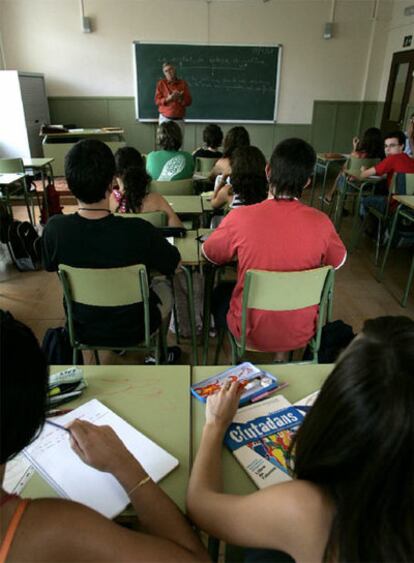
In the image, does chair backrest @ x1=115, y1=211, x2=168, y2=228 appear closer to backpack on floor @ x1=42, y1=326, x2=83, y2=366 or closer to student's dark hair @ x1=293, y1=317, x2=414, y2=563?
backpack on floor @ x1=42, y1=326, x2=83, y2=366

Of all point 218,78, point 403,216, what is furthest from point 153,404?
point 218,78

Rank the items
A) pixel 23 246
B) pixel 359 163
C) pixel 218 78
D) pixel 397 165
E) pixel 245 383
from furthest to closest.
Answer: pixel 218 78, pixel 359 163, pixel 397 165, pixel 23 246, pixel 245 383

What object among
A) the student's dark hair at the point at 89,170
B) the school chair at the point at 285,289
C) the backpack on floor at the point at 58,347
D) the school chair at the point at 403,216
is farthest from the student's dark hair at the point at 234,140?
the backpack on floor at the point at 58,347

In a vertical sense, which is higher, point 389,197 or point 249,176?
point 249,176

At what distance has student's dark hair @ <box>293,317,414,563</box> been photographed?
56 centimetres

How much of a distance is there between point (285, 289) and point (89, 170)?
0.92 m

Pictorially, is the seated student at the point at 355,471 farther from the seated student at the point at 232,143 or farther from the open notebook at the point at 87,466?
the seated student at the point at 232,143

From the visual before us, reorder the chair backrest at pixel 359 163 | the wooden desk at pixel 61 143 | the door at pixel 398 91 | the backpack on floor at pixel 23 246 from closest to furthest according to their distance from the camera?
1. the backpack on floor at pixel 23 246
2. the chair backrest at pixel 359 163
3. the wooden desk at pixel 61 143
4. the door at pixel 398 91

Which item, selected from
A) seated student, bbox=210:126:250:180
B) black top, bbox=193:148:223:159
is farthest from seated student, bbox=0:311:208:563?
black top, bbox=193:148:223:159

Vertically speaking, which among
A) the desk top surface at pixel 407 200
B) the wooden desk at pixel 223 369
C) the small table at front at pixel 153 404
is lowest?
the wooden desk at pixel 223 369

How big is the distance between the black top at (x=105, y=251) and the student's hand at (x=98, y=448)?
3.12 ft

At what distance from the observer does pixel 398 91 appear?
6.71 meters

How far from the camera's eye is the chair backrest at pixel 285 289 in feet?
5.31

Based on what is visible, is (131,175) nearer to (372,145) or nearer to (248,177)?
(248,177)
